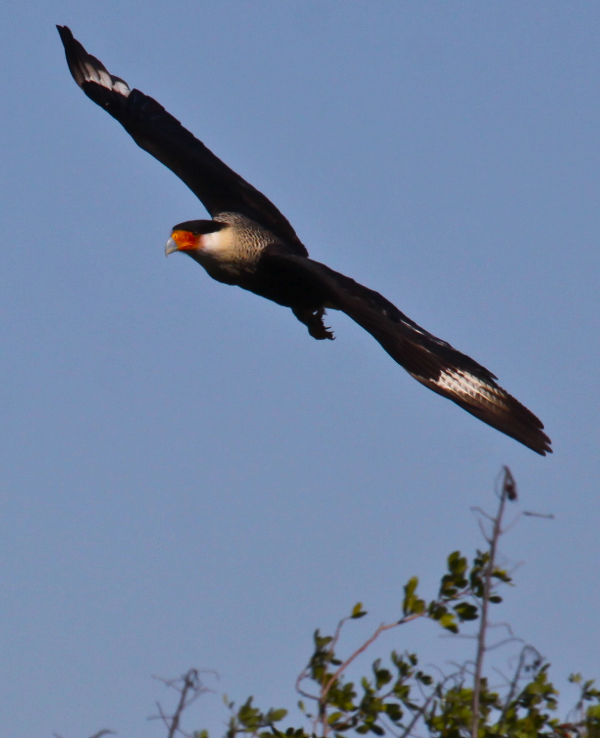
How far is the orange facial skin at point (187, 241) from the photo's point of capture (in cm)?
741

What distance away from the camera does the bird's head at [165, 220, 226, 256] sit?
741 cm

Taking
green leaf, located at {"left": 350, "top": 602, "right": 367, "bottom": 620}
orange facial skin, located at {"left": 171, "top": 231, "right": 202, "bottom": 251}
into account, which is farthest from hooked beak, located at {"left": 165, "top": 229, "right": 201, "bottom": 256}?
green leaf, located at {"left": 350, "top": 602, "right": 367, "bottom": 620}

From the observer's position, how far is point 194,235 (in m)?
7.46

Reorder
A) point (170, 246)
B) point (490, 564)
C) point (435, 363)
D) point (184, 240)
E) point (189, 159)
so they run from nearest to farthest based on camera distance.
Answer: point (490, 564) → point (435, 363) → point (170, 246) → point (184, 240) → point (189, 159)

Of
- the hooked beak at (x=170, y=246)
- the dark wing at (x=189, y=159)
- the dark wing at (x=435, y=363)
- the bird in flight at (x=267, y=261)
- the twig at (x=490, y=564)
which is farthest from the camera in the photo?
the dark wing at (x=189, y=159)

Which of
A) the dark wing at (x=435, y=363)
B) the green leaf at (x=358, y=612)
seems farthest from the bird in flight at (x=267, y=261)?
the green leaf at (x=358, y=612)

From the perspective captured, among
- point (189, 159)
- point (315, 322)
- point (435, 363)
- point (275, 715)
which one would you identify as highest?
point (189, 159)

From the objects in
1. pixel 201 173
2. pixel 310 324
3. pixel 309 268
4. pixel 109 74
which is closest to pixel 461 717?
pixel 309 268

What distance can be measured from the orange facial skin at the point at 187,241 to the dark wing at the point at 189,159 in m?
0.81

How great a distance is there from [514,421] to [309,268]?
157 centimetres

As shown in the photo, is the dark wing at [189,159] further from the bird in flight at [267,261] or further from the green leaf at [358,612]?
the green leaf at [358,612]

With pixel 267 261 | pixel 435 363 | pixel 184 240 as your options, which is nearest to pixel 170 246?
pixel 184 240

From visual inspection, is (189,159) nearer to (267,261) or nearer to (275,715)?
(267,261)

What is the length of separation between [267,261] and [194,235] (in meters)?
0.54
